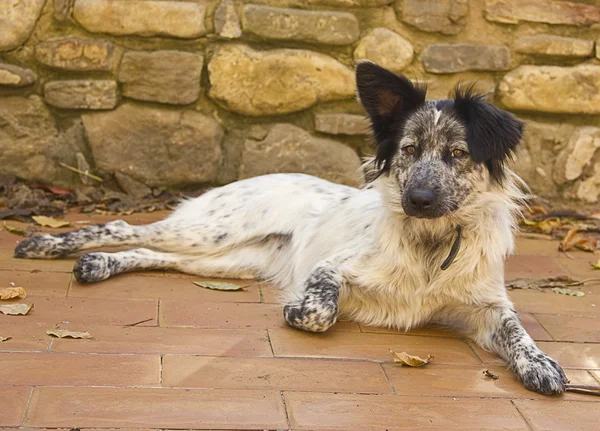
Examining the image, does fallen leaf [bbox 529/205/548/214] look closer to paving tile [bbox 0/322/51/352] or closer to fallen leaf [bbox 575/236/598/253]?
fallen leaf [bbox 575/236/598/253]

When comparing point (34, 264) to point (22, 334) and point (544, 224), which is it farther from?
point (544, 224)

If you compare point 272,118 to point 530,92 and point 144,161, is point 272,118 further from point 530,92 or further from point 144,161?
point 530,92

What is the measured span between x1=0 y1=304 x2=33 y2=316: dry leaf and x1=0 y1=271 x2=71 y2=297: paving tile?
21 cm

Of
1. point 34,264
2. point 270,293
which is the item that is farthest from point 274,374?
point 34,264

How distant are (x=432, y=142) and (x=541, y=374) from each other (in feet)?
3.37

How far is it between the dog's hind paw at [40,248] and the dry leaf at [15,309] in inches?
29.2

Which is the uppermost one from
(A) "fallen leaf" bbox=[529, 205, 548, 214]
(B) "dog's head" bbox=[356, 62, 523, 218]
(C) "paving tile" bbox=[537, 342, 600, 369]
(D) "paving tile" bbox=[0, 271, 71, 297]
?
(B) "dog's head" bbox=[356, 62, 523, 218]

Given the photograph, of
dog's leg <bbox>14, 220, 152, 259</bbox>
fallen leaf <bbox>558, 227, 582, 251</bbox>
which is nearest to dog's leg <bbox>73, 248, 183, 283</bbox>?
dog's leg <bbox>14, 220, 152, 259</bbox>

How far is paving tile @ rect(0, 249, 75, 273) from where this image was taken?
4098 millimetres

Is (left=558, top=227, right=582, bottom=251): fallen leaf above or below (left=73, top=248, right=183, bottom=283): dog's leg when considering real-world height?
above

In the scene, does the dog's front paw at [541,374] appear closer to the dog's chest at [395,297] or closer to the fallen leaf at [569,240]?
the dog's chest at [395,297]

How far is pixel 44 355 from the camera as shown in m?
3.07

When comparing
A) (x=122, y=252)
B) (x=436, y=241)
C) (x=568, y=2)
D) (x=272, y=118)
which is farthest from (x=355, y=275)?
(x=568, y=2)

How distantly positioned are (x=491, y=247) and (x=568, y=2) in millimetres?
2246
